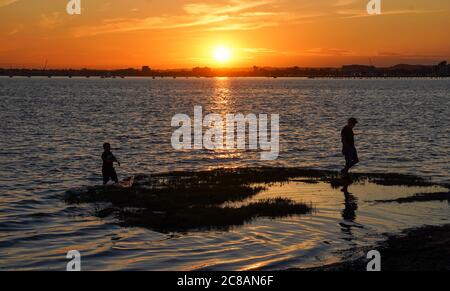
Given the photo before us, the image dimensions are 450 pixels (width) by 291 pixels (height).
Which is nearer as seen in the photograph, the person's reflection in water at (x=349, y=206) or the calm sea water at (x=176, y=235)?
the calm sea water at (x=176, y=235)

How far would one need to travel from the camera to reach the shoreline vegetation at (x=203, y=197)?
65.4ft

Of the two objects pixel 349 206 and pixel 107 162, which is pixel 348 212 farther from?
pixel 107 162

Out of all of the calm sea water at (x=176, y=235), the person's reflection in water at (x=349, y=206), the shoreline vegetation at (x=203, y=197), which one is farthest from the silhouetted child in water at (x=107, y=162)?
the person's reflection in water at (x=349, y=206)

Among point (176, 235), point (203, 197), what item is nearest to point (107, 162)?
point (203, 197)

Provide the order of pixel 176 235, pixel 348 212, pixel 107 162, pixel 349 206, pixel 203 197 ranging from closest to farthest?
1. pixel 176 235
2. pixel 348 212
3. pixel 349 206
4. pixel 203 197
5. pixel 107 162

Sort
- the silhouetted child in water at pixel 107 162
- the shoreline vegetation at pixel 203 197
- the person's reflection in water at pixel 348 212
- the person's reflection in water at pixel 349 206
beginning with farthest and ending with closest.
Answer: the silhouetted child in water at pixel 107 162
the person's reflection in water at pixel 349 206
the shoreline vegetation at pixel 203 197
the person's reflection in water at pixel 348 212

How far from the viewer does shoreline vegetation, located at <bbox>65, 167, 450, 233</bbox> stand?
19938 mm

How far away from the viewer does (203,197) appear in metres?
23.9

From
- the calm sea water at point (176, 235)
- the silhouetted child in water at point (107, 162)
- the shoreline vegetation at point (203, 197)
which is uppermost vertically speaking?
the silhouetted child in water at point (107, 162)

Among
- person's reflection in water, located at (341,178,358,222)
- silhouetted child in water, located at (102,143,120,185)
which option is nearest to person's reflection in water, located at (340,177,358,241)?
person's reflection in water, located at (341,178,358,222)

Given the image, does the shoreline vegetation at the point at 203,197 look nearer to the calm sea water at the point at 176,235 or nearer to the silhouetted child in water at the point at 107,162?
the silhouetted child in water at the point at 107,162
